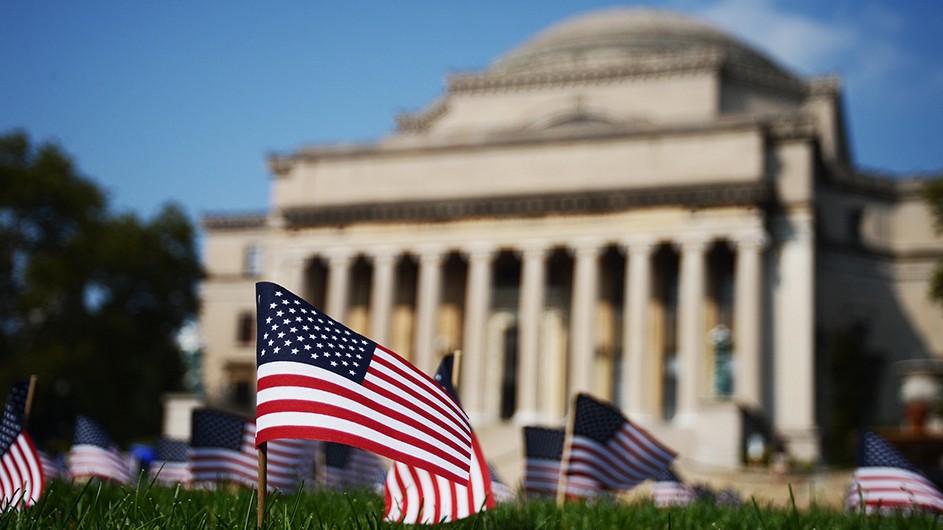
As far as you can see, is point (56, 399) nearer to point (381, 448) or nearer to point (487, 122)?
point (487, 122)

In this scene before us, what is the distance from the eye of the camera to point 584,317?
4550 centimetres

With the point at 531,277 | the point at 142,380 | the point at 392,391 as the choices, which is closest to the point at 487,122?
the point at 531,277

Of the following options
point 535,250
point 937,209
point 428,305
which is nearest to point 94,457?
point 535,250

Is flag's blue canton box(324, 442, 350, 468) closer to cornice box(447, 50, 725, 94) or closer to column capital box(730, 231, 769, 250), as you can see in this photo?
column capital box(730, 231, 769, 250)

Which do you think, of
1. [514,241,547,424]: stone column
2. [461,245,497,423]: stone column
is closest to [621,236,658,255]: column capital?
[514,241,547,424]: stone column

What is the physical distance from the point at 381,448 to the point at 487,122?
48072 mm

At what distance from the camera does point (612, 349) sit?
48094 millimetres

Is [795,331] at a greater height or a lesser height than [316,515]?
greater

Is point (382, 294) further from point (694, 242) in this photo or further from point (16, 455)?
point (16, 455)

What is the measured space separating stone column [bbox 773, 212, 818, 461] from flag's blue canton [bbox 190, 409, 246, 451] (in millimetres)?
32584

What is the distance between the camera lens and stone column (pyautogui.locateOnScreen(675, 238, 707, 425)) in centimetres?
4359

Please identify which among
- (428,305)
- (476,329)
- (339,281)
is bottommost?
(476,329)

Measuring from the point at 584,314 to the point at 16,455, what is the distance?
3546 cm

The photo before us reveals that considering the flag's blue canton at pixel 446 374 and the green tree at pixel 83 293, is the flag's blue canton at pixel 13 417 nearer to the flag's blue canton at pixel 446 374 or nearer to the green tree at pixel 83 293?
the flag's blue canton at pixel 446 374
